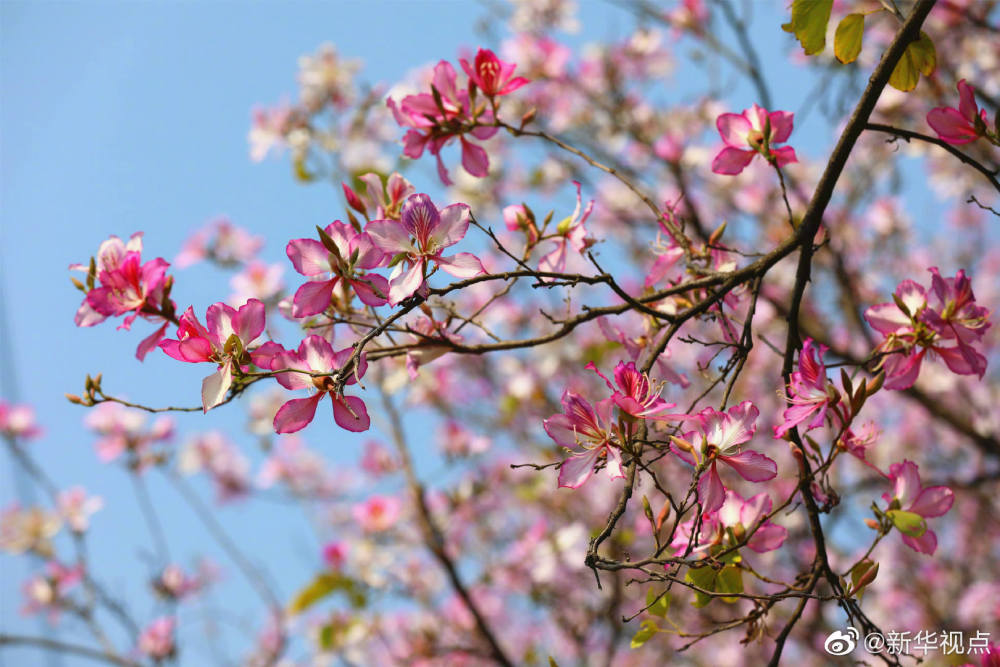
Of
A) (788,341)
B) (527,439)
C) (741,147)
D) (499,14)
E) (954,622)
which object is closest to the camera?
(788,341)

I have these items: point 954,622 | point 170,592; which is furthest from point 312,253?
point 954,622

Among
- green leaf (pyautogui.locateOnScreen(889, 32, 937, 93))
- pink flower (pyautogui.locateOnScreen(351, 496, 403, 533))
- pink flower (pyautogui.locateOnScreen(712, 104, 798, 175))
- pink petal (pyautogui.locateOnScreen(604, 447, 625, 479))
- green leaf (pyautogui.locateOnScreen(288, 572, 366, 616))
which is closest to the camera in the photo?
pink petal (pyautogui.locateOnScreen(604, 447, 625, 479))

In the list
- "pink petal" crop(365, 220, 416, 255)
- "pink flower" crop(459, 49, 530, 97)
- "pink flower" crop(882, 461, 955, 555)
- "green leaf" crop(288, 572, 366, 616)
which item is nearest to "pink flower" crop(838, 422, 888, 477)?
"pink flower" crop(882, 461, 955, 555)

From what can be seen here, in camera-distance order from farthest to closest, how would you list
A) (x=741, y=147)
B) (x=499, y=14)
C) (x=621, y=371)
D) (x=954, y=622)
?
1. (x=954, y=622)
2. (x=499, y=14)
3. (x=741, y=147)
4. (x=621, y=371)

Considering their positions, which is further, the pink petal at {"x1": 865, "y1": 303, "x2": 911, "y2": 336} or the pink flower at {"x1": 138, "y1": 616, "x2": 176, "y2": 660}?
the pink flower at {"x1": 138, "y1": 616, "x2": 176, "y2": 660}

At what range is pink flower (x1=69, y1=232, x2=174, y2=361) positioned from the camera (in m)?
1.10

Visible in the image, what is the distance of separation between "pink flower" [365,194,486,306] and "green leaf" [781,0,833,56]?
597 millimetres

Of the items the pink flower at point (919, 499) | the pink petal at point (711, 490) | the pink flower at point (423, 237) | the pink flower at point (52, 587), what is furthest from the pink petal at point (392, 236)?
the pink flower at point (52, 587)

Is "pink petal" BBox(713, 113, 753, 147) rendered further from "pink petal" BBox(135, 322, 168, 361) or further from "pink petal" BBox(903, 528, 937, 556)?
"pink petal" BBox(135, 322, 168, 361)

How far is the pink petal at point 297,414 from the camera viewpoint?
94 cm

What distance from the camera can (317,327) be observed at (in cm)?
110

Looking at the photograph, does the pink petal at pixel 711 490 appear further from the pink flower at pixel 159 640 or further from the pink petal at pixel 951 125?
the pink flower at pixel 159 640

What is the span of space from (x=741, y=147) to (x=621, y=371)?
537 mm

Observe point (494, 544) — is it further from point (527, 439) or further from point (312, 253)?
point (312, 253)
